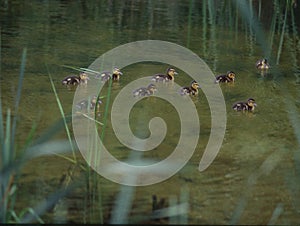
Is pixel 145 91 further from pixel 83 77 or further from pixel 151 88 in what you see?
pixel 83 77

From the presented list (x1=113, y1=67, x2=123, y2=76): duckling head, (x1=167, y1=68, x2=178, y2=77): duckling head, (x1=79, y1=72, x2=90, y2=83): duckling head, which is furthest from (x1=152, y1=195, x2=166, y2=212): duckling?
(x1=167, y1=68, x2=178, y2=77): duckling head

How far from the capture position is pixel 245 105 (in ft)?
15.1

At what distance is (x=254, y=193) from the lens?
11.0 ft

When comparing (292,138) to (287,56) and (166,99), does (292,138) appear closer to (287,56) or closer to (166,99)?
(166,99)

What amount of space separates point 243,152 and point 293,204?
0.66m

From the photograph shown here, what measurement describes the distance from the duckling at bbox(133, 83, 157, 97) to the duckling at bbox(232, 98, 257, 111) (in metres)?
0.56

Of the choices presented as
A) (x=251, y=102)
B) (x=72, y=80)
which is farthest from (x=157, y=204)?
(x=72, y=80)

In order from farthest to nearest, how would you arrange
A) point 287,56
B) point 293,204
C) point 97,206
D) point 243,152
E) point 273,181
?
point 287,56 < point 243,152 < point 273,181 < point 293,204 < point 97,206

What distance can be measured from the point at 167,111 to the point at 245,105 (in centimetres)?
48

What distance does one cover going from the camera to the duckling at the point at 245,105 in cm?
458

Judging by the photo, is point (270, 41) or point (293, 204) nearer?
point (293, 204)

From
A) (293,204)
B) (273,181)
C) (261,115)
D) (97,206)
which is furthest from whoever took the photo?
(261,115)

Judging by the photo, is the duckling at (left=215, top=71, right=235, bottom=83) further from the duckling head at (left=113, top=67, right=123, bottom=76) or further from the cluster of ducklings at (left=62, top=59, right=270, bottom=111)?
the duckling head at (left=113, top=67, right=123, bottom=76)

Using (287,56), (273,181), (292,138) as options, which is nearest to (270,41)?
(287,56)
